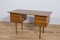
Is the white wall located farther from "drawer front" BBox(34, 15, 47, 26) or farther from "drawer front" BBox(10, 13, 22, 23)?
"drawer front" BBox(34, 15, 47, 26)

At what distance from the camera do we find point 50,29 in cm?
342

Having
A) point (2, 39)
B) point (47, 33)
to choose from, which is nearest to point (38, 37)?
point (47, 33)

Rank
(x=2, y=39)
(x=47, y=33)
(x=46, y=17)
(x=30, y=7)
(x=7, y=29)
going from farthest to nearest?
(x=30, y=7) → (x=7, y=29) → (x=47, y=33) → (x=2, y=39) → (x=46, y=17)

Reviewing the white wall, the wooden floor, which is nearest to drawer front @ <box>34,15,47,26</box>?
the wooden floor

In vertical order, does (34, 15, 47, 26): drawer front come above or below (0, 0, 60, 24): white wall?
below

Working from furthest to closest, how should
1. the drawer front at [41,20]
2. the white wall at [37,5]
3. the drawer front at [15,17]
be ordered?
the white wall at [37,5] < the drawer front at [15,17] < the drawer front at [41,20]

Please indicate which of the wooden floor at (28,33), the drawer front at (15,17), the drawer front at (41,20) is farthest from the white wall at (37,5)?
the drawer front at (41,20)

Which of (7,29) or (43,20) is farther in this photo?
(7,29)

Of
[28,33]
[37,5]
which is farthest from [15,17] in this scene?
[37,5]

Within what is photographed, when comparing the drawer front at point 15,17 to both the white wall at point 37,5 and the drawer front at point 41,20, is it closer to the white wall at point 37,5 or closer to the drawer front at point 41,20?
the drawer front at point 41,20

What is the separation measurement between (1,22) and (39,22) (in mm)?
1727

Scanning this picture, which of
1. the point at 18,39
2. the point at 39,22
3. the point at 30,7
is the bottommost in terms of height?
the point at 18,39

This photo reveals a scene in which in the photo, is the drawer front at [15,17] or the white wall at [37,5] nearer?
the drawer front at [15,17]

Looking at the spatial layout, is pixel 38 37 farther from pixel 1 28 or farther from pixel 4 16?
pixel 4 16
